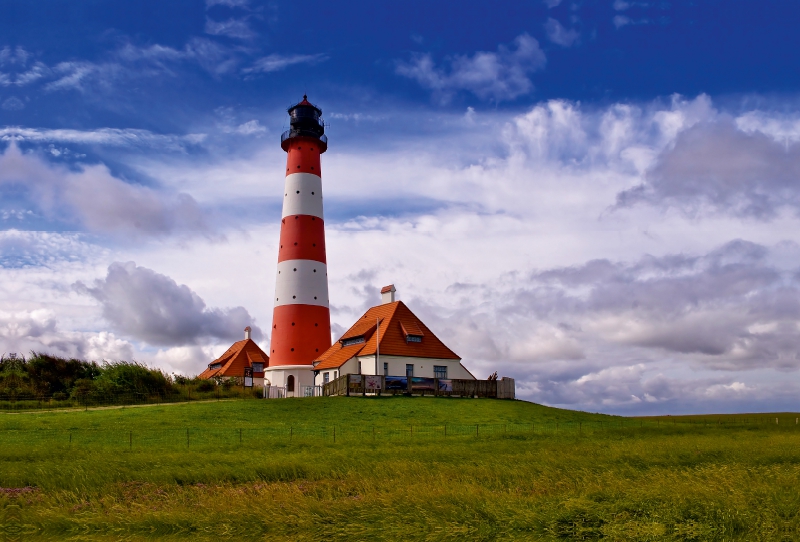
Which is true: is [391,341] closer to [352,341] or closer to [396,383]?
[396,383]

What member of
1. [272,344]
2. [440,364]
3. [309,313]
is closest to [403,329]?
[440,364]

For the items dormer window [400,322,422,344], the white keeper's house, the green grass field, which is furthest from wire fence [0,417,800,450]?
dormer window [400,322,422,344]

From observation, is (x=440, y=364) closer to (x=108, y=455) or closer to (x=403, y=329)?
(x=403, y=329)

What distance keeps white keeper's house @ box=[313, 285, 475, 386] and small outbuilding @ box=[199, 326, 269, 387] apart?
17081mm

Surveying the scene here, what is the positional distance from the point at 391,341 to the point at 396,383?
190 inches

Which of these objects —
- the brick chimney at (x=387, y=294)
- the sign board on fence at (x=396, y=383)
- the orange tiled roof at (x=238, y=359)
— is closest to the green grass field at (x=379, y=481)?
the sign board on fence at (x=396, y=383)

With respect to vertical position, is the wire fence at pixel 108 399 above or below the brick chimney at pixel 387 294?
below

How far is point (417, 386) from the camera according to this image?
5050cm

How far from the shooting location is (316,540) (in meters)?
12.8

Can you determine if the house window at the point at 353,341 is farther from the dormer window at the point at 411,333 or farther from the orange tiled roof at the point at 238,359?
the orange tiled roof at the point at 238,359

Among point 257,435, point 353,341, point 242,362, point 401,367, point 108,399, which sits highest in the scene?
point 353,341

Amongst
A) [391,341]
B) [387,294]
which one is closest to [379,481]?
[391,341]

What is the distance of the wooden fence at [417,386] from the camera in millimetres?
48844

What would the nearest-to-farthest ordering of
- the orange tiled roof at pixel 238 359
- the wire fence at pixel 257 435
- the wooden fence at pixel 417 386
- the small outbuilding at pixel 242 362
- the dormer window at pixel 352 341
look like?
the wire fence at pixel 257 435 → the wooden fence at pixel 417 386 → the dormer window at pixel 352 341 → the small outbuilding at pixel 242 362 → the orange tiled roof at pixel 238 359
